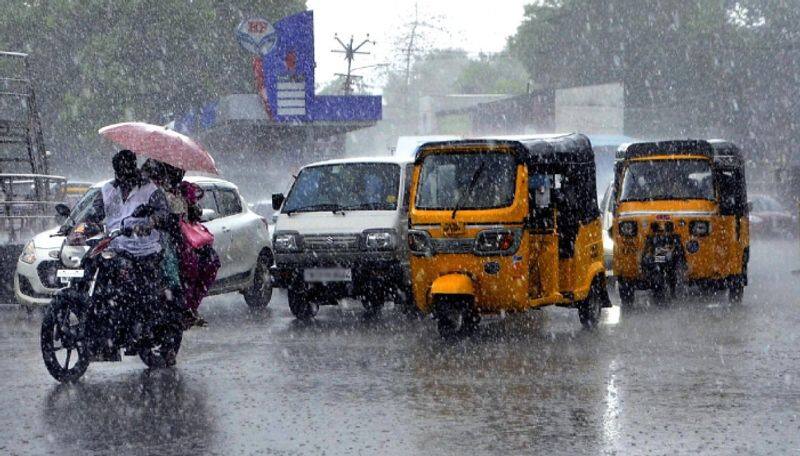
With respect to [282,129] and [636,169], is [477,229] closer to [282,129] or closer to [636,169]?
[636,169]

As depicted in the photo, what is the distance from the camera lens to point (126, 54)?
48031 millimetres

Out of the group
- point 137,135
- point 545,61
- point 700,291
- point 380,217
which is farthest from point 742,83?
point 137,135

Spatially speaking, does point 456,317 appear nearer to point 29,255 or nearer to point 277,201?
point 277,201

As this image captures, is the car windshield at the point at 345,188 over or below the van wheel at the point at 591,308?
over

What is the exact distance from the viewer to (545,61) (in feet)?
250

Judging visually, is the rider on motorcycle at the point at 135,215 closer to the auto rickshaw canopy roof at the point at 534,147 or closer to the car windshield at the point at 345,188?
the auto rickshaw canopy roof at the point at 534,147

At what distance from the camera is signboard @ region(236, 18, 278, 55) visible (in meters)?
38.9

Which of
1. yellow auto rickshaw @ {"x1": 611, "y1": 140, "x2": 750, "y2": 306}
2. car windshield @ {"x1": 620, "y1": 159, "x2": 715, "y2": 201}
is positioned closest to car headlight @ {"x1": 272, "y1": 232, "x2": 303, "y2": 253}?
yellow auto rickshaw @ {"x1": 611, "y1": 140, "x2": 750, "y2": 306}

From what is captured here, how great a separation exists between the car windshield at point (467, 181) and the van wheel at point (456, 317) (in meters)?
0.96

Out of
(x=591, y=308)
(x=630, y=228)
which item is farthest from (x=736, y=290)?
(x=591, y=308)

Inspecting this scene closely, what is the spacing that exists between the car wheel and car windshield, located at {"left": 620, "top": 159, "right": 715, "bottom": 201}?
15.9ft

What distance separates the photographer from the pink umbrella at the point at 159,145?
9.93 m

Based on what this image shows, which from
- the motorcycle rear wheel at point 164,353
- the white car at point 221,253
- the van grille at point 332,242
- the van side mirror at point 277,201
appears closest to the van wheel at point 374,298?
the van grille at point 332,242

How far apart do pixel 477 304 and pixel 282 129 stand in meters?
31.9
